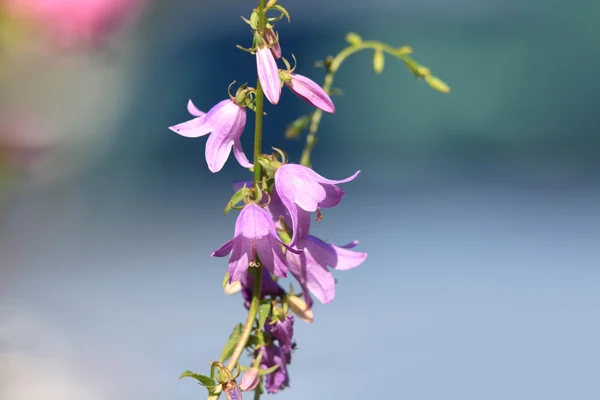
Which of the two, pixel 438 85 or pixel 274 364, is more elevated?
pixel 438 85

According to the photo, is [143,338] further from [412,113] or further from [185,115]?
[412,113]

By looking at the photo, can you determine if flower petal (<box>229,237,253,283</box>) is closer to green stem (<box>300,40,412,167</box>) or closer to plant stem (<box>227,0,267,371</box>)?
plant stem (<box>227,0,267,371</box>)

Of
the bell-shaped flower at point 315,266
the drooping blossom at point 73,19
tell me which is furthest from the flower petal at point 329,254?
the drooping blossom at point 73,19

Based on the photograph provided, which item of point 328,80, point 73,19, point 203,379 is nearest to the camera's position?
point 203,379

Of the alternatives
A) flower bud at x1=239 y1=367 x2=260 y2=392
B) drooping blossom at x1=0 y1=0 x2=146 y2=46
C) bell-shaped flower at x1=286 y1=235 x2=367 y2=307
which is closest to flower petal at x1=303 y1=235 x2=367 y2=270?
bell-shaped flower at x1=286 y1=235 x2=367 y2=307

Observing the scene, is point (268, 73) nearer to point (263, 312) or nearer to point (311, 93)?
point (311, 93)

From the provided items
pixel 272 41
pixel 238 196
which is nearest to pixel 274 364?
pixel 238 196
